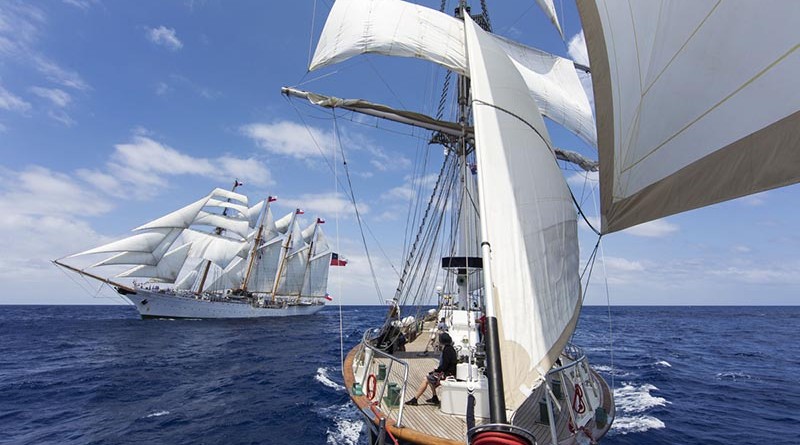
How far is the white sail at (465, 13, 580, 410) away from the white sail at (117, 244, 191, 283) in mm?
63603

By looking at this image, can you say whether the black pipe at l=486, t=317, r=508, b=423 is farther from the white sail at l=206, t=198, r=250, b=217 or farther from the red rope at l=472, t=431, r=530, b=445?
the white sail at l=206, t=198, r=250, b=217

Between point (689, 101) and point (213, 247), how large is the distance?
70.0m

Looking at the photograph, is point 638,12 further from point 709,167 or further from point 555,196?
point 555,196

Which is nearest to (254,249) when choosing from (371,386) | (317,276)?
(317,276)

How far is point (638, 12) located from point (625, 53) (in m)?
0.42

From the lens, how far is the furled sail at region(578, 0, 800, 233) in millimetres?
2711

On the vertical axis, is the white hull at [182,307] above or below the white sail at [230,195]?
below

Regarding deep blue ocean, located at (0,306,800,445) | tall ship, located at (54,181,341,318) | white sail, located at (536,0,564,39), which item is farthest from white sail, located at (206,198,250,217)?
white sail, located at (536,0,564,39)

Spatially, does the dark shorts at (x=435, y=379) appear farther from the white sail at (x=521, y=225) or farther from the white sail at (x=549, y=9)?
the white sail at (x=549, y=9)

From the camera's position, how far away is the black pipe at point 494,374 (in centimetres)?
333

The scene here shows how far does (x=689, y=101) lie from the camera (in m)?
3.42

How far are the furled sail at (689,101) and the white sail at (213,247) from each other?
224ft

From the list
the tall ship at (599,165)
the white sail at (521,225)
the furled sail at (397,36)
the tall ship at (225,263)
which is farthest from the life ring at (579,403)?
the tall ship at (225,263)

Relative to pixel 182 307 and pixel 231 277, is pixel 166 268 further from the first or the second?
pixel 231 277
